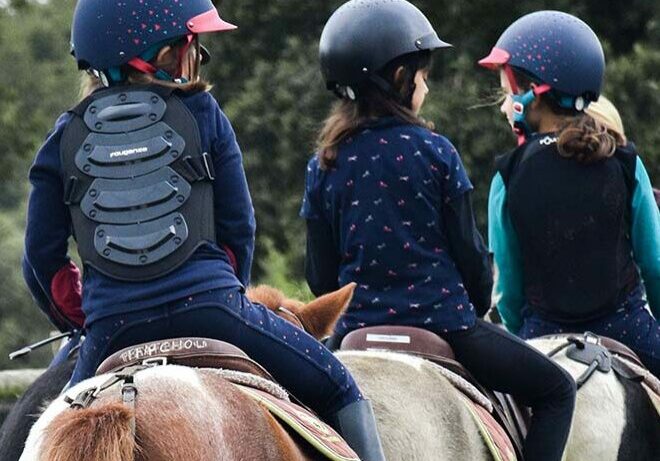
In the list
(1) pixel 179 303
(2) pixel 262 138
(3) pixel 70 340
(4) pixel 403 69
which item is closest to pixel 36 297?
(3) pixel 70 340

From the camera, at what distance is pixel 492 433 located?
18.8ft

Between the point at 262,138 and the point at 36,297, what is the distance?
12523 mm

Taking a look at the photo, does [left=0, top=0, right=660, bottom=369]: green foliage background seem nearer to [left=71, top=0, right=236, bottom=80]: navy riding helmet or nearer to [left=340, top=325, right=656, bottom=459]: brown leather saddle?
[left=340, top=325, right=656, bottom=459]: brown leather saddle

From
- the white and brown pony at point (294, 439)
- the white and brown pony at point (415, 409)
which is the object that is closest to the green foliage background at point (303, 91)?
the white and brown pony at point (294, 439)

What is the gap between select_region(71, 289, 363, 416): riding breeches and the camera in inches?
176

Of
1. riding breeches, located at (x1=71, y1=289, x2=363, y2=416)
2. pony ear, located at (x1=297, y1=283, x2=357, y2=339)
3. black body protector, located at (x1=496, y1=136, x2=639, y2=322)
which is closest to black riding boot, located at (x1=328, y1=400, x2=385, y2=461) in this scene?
riding breeches, located at (x1=71, y1=289, x2=363, y2=416)

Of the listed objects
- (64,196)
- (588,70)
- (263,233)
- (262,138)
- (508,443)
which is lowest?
(263,233)

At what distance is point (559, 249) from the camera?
712cm

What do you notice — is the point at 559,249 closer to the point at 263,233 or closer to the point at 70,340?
the point at 70,340

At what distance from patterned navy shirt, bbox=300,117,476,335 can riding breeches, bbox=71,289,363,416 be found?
103 centimetres

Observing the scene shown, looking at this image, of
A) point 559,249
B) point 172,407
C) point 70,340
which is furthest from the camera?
point 559,249

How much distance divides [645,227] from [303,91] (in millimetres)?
10810

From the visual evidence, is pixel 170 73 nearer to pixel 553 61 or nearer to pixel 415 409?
pixel 415 409

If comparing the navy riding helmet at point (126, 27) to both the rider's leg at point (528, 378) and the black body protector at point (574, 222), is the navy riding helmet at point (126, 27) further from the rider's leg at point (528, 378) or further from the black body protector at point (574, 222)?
the black body protector at point (574, 222)
